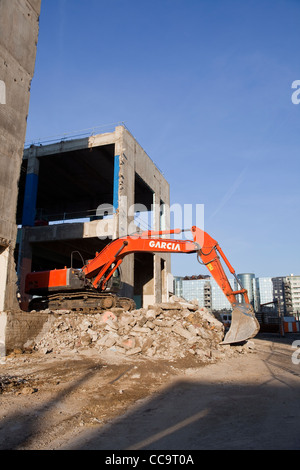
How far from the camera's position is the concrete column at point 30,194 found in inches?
854

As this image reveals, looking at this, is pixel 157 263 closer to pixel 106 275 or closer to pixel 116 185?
pixel 116 185

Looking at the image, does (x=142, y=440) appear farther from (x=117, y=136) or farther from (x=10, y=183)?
(x=117, y=136)

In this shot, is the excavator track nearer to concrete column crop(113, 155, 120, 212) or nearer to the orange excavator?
the orange excavator

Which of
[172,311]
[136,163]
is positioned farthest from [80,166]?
[172,311]

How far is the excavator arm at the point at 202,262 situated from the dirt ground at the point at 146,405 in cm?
135

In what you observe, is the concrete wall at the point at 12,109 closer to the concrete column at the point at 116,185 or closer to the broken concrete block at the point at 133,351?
the broken concrete block at the point at 133,351

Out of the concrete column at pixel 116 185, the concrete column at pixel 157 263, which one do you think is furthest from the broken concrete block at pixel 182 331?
the concrete column at pixel 157 263

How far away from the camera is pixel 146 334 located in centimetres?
1077

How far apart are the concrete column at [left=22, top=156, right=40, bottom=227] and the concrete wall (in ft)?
32.4

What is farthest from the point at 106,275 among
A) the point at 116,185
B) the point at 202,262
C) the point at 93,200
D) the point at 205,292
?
the point at 205,292

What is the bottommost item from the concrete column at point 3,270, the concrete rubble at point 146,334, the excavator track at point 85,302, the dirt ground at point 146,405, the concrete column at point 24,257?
the dirt ground at point 146,405

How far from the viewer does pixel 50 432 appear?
440cm

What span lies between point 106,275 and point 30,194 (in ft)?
33.3

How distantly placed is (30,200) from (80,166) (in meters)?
4.70
